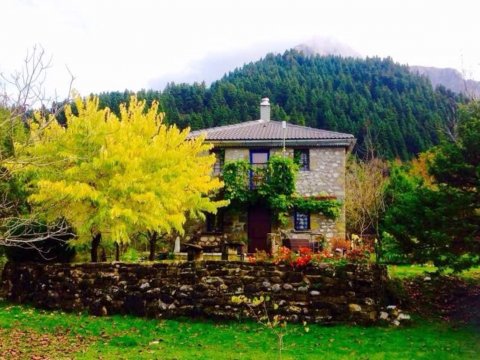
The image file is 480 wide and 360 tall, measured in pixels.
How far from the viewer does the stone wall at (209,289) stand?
37.9ft

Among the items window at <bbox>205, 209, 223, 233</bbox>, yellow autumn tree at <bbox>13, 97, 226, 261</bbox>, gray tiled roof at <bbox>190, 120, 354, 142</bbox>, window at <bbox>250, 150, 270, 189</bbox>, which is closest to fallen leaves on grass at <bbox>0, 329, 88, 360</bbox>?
yellow autumn tree at <bbox>13, 97, 226, 261</bbox>

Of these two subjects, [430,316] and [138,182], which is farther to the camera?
[138,182]

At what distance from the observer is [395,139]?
58.7 meters

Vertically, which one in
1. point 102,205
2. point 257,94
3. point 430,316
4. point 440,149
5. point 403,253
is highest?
point 257,94

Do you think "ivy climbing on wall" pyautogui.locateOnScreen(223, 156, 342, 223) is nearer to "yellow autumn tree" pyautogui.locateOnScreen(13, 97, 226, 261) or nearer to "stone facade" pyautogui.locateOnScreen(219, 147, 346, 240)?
"stone facade" pyautogui.locateOnScreen(219, 147, 346, 240)

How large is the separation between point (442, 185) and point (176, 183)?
697 centimetres

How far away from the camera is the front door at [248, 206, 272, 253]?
24281 millimetres

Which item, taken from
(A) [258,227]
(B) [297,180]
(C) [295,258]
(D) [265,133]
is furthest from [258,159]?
(C) [295,258]

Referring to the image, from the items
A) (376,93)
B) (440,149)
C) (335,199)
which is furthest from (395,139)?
(440,149)

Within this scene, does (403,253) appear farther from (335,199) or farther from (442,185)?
(335,199)

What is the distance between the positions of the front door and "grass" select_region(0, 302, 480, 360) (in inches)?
492

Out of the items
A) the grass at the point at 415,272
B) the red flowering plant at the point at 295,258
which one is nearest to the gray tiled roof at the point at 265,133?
the grass at the point at 415,272

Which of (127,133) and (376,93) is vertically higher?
(376,93)

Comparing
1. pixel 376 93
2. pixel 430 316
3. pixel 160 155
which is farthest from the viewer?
pixel 376 93
